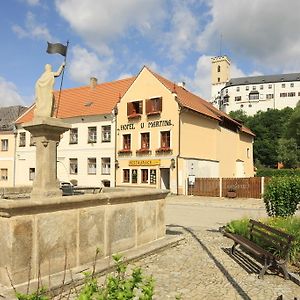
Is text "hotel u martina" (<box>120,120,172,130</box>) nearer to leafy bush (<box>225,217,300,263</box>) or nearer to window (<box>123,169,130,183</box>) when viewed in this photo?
window (<box>123,169,130,183</box>)

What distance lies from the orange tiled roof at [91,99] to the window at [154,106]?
425cm

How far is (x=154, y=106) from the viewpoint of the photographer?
111ft

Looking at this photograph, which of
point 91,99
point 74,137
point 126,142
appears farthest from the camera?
point 91,99

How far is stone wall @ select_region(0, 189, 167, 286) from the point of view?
570 centimetres

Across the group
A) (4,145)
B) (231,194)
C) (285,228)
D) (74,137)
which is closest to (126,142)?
(74,137)

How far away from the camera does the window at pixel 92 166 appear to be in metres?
36.7

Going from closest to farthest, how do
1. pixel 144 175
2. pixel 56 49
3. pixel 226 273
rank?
pixel 226 273 < pixel 56 49 < pixel 144 175

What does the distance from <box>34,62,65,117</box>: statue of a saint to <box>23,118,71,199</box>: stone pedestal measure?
1.01 feet

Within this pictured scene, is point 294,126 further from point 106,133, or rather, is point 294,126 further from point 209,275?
point 209,275

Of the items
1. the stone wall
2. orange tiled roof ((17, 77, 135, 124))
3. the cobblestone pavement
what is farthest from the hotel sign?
the stone wall

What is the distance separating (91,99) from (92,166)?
755cm

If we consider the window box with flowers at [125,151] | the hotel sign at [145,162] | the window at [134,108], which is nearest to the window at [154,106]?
the window at [134,108]

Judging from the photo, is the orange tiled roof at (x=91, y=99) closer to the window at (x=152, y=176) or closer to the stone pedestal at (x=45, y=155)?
the window at (x=152, y=176)

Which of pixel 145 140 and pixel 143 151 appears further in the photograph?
pixel 145 140
